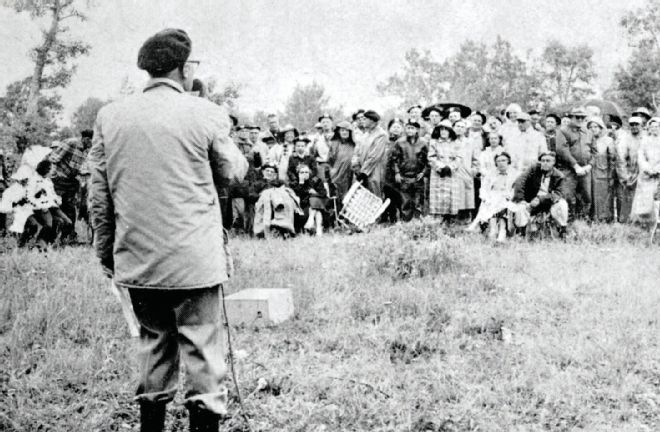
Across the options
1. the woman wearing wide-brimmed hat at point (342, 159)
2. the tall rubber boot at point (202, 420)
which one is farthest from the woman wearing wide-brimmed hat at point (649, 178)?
the tall rubber boot at point (202, 420)

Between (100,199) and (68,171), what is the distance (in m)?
8.31

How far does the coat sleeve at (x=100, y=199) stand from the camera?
309 cm

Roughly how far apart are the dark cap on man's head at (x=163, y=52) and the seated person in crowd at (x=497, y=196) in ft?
23.7

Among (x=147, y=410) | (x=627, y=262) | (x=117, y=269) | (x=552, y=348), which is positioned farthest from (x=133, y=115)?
(x=627, y=262)

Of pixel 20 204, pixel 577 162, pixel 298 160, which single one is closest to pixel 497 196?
pixel 577 162

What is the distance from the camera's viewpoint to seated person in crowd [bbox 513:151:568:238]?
948 centimetres

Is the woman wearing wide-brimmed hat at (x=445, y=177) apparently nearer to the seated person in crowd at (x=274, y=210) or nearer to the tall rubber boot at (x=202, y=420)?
the seated person in crowd at (x=274, y=210)

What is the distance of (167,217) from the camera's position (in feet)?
9.71

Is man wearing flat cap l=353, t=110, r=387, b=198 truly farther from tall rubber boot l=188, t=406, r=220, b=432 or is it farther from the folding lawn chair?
tall rubber boot l=188, t=406, r=220, b=432

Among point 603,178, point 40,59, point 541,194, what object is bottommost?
point 541,194

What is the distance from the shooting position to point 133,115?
2.97m

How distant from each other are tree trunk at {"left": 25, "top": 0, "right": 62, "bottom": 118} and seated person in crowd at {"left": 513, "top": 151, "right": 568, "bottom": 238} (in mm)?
9218

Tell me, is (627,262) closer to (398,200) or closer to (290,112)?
(398,200)

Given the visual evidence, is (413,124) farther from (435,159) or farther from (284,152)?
(284,152)
